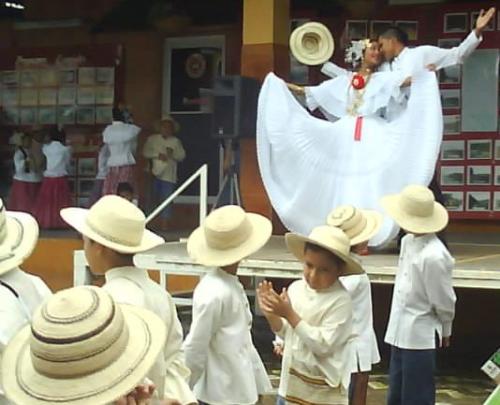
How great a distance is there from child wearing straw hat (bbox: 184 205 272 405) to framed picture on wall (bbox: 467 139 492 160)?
745cm

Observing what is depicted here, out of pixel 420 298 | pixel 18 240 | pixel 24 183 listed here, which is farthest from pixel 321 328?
pixel 24 183

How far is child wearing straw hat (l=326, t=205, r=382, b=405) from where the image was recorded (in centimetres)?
568

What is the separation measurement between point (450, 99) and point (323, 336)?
787cm

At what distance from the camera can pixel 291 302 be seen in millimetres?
4715

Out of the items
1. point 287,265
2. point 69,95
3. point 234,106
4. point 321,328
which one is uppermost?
point 69,95

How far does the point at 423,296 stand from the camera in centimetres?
586

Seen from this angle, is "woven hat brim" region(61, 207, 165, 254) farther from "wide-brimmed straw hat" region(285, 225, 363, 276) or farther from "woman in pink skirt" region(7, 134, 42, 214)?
"woman in pink skirt" region(7, 134, 42, 214)

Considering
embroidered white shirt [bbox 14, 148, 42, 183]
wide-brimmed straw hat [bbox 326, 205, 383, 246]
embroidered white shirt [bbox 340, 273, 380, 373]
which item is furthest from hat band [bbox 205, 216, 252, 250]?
embroidered white shirt [bbox 14, 148, 42, 183]

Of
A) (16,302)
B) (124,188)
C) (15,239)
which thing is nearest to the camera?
(16,302)

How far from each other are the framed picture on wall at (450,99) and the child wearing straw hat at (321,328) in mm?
7515

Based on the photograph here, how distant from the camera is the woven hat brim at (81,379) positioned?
8.17 feet

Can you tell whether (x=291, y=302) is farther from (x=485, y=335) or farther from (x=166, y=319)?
(x=485, y=335)

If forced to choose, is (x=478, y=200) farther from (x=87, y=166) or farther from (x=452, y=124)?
(x=87, y=166)

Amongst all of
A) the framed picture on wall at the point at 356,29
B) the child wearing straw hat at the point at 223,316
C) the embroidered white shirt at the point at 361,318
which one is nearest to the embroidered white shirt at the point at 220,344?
the child wearing straw hat at the point at 223,316
